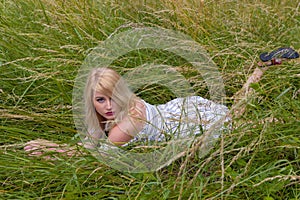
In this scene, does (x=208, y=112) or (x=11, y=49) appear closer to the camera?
(x=208, y=112)

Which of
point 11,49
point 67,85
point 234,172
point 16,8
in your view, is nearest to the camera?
point 234,172

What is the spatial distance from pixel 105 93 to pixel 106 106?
0.19ft

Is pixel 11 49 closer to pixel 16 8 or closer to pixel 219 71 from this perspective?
pixel 16 8

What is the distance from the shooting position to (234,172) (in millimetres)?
1570

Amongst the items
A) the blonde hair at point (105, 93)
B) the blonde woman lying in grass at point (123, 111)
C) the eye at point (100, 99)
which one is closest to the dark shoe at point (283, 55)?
the blonde woman lying in grass at point (123, 111)

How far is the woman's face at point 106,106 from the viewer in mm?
2090

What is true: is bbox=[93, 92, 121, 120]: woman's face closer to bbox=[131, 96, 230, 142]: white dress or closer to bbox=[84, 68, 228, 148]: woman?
bbox=[84, 68, 228, 148]: woman

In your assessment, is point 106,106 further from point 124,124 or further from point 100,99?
point 124,124

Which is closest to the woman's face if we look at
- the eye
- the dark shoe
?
the eye

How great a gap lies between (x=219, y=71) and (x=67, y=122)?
73 cm

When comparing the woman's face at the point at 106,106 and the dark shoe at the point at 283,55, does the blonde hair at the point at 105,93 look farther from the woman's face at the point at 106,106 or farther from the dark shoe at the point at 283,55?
the dark shoe at the point at 283,55

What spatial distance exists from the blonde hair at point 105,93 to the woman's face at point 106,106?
1cm

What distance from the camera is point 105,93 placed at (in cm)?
210

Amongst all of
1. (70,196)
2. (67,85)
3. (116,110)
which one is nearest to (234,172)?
(70,196)
